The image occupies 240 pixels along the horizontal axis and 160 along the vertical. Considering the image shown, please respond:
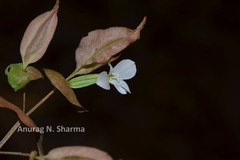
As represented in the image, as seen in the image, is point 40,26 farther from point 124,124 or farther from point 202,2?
point 202,2

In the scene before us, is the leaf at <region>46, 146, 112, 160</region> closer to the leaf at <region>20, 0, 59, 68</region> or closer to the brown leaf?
the brown leaf

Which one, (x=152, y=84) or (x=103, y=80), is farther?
(x=152, y=84)

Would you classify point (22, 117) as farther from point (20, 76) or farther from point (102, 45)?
point (102, 45)

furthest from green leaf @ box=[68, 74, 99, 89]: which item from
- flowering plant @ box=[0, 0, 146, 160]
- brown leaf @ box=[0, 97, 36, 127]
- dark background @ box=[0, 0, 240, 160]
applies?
dark background @ box=[0, 0, 240, 160]

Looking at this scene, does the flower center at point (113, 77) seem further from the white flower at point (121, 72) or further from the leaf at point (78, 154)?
the leaf at point (78, 154)

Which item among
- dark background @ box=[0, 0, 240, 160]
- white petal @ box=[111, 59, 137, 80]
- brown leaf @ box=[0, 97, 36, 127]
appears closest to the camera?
brown leaf @ box=[0, 97, 36, 127]

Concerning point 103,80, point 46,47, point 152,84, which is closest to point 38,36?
point 46,47

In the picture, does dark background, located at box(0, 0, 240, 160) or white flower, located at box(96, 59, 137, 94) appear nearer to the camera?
white flower, located at box(96, 59, 137, 94)

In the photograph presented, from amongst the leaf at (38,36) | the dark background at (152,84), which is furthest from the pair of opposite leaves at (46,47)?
the dark background at (152,84)
